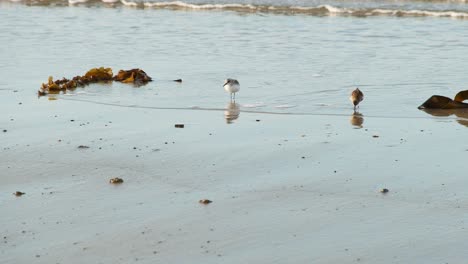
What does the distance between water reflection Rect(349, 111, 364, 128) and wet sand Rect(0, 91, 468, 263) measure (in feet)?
0.25

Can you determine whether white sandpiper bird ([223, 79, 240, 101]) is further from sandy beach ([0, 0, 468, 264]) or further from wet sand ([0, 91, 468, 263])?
wet sand ([0, 91, 468, 263])

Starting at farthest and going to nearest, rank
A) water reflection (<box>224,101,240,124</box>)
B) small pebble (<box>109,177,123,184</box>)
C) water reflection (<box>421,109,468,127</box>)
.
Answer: water reflection (<box>421,109,468,127</box>) → water reflection (<box>224,101,240,124</box>) → small pebble (<box>109,177,123,184</box>)

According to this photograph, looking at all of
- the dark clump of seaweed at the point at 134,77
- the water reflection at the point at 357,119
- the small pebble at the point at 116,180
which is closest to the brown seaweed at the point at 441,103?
the water reflection at the point at 357,119

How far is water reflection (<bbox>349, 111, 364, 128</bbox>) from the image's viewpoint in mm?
9528

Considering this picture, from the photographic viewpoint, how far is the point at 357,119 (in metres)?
9.83

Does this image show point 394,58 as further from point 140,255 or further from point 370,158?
point 140,255

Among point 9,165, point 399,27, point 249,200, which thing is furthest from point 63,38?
point 249,200

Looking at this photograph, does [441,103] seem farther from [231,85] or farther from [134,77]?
[134,77]

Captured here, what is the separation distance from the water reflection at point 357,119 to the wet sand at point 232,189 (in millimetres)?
78

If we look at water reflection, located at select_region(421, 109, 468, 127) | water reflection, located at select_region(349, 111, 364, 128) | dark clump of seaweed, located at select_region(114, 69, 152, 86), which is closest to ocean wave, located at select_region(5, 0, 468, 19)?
dark clump of seaweed, located at select_region(114, 69, 152, 86)

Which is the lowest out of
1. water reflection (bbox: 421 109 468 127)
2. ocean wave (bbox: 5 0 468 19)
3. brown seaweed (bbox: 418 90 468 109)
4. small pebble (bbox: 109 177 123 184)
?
small pebble (bbox: 109 177 123 184)

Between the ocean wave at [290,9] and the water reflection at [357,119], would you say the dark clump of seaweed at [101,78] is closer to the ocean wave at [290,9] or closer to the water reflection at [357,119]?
the water reflection at [357,119]

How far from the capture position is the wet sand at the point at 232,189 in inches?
216

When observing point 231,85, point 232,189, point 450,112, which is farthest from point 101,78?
point 232,189
